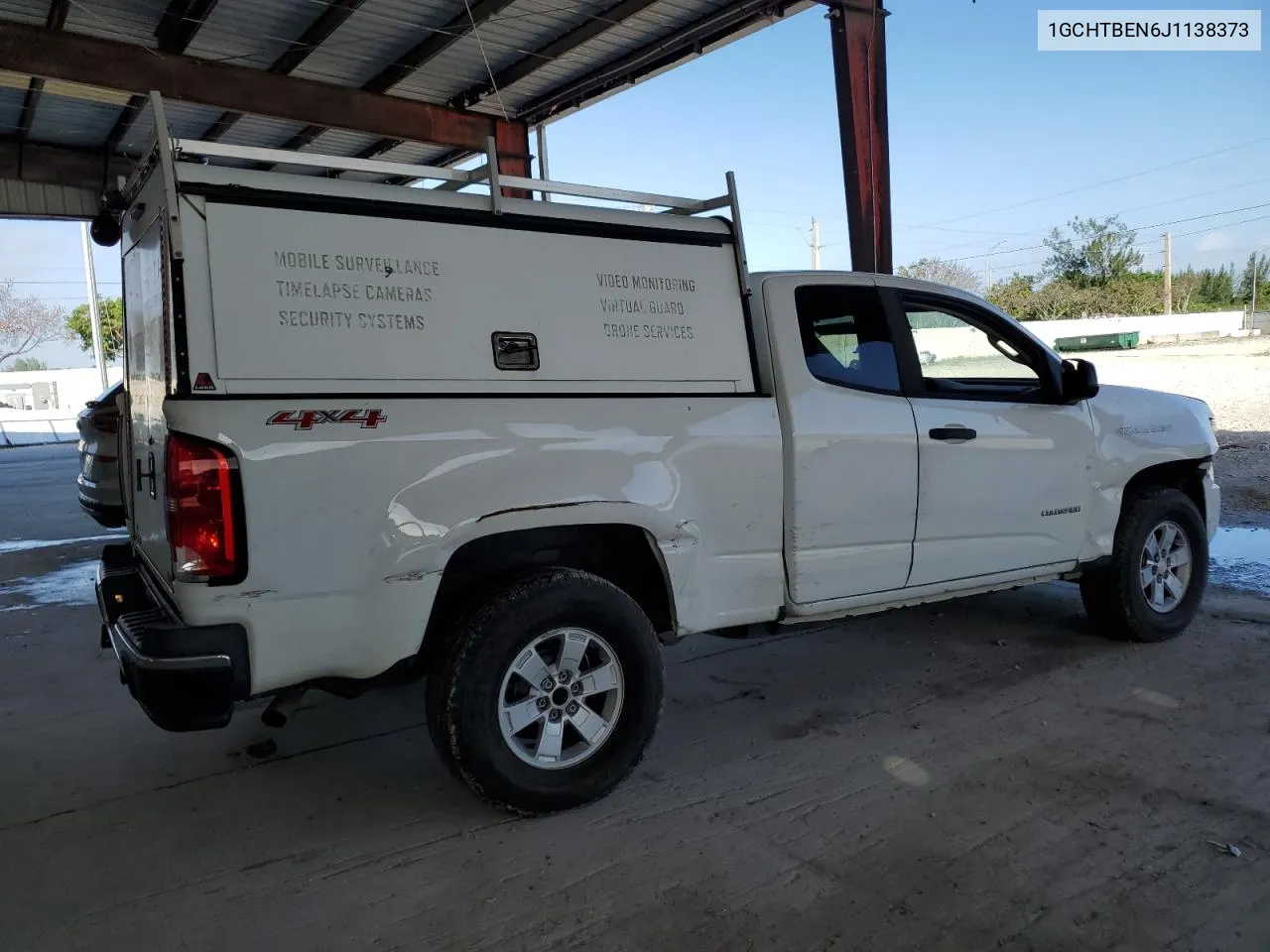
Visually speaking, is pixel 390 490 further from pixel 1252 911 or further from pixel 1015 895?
pixel 1252 911

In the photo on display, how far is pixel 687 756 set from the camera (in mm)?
3818

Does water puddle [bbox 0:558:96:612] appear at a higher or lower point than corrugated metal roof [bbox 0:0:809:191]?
lower

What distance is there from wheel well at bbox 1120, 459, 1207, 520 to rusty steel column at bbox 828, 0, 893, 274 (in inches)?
141

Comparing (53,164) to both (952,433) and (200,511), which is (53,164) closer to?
(200,511)

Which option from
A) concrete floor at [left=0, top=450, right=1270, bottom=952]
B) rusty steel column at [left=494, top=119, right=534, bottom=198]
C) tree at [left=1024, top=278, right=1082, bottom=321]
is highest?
tree at [left=1024, top=278, right=1082, bottom=321]

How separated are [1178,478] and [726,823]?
12.6 ft

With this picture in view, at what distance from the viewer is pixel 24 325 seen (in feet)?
172

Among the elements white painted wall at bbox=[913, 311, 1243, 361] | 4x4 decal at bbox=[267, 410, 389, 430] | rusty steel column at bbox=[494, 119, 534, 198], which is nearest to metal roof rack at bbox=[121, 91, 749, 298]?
4x4 decal at bbox=[267, 410, 389, 430]

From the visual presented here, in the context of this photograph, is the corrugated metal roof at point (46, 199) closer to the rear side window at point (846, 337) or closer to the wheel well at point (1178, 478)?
the rear side window at point (846, 337)

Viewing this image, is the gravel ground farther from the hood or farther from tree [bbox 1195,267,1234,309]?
tree [bbox 1195,267,1234,309]

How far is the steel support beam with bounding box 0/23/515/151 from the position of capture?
8703mm

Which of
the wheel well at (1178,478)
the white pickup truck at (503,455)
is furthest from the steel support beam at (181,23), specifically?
the wheel well at (1178,478)

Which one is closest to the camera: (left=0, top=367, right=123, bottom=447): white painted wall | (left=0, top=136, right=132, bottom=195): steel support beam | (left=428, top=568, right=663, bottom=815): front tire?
(left=428, top=568, right=663, bottom=815): front tire

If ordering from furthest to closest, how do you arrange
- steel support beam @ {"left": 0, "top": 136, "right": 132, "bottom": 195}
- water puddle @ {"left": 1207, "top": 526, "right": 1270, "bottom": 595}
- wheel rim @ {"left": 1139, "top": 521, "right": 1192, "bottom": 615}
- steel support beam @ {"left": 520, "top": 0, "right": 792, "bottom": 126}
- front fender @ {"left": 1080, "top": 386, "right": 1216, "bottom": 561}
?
steel support beam @ {"left": 0, "top": 136, "right": 132, "bottom": 195} < steel support beam @ {"left": 520, "top": 0, "right": 792, "bottom": 126} < water puddle @ {"left": 1207, "top": 526, "right": 1270, "bottom": 595} < wheel rim @ {"left": 1139, "top": 521, "right": 1192, "bottom": 615} < front fender @ {"left": 1080, "top": 386, "right": 1216, "bottom": 561}
